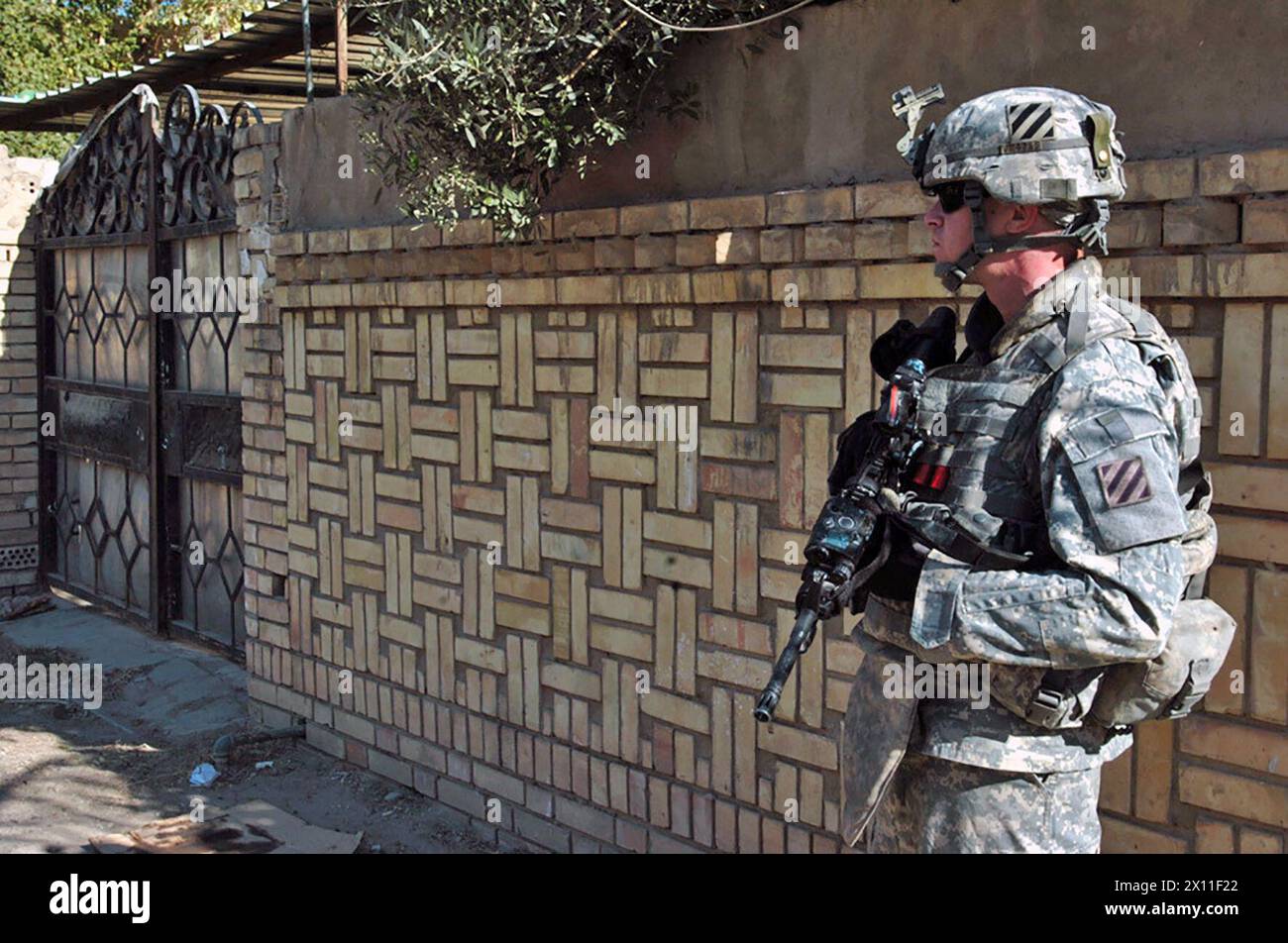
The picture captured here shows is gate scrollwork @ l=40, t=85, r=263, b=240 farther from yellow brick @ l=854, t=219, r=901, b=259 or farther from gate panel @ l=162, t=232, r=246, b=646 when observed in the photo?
yellow brick @ l=854, t=219, r=901, b=259

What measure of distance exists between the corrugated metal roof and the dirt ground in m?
3.08

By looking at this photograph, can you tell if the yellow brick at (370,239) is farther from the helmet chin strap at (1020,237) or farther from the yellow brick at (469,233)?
the helmet chin strap at (1020,237)

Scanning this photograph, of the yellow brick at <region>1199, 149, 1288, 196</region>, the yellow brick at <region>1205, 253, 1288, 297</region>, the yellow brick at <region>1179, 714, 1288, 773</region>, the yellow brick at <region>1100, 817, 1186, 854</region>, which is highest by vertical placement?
the yellow brick at <region>1199, 149, 1288, 196</region>

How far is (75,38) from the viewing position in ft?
52.1

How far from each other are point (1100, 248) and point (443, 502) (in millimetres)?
3242

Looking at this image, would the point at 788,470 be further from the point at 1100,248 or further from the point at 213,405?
the point at 213,405

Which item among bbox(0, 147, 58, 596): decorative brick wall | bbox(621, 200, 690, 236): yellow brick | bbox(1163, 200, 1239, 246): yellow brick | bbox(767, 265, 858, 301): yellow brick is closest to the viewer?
bbox(1163, 200, 1239, 246): yellow brick

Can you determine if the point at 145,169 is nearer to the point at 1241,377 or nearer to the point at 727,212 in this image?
the point at 727,212

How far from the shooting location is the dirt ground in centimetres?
533

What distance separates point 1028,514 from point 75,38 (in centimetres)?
1605

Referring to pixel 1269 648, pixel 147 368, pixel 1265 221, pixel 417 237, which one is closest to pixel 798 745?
pixel 1269 648

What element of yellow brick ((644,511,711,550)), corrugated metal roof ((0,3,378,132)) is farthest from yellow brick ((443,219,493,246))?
corrugated metal roof ((0,3,378,132))

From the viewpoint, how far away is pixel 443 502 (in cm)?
532

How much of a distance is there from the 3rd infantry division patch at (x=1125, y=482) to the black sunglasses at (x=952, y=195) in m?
0.57
